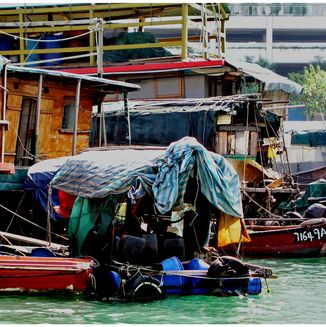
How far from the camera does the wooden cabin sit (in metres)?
18.5

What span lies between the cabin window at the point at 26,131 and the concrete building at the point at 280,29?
42045 millimetres

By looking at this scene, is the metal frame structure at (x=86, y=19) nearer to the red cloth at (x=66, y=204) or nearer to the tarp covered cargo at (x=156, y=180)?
the red cloth at (x=66, y=204)

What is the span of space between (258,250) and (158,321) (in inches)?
360


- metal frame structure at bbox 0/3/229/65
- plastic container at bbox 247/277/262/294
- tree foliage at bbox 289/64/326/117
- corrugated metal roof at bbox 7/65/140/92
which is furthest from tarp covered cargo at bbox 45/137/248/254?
tree foliage at bbox 289/64/326/117

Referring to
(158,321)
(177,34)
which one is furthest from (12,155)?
(177,34)

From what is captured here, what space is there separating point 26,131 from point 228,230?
661cm

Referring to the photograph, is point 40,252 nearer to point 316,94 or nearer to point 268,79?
point 268,79

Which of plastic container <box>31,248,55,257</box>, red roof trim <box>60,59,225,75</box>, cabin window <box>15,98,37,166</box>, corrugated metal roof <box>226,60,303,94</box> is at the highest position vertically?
corrugated metal roof <box>226,60,303,94</box>

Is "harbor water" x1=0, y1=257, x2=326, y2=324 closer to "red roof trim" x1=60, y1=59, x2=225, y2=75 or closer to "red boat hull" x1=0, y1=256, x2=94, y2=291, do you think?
"red boat hull" x1=0, y1=256, x2=94, y2=291

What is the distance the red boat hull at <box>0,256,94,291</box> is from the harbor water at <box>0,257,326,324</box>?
0.55 feet

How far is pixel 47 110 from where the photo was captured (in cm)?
1964

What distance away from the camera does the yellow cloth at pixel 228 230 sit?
14.3 meters

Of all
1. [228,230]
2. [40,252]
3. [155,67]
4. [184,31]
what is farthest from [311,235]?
[40,252]

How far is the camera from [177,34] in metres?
61.9
